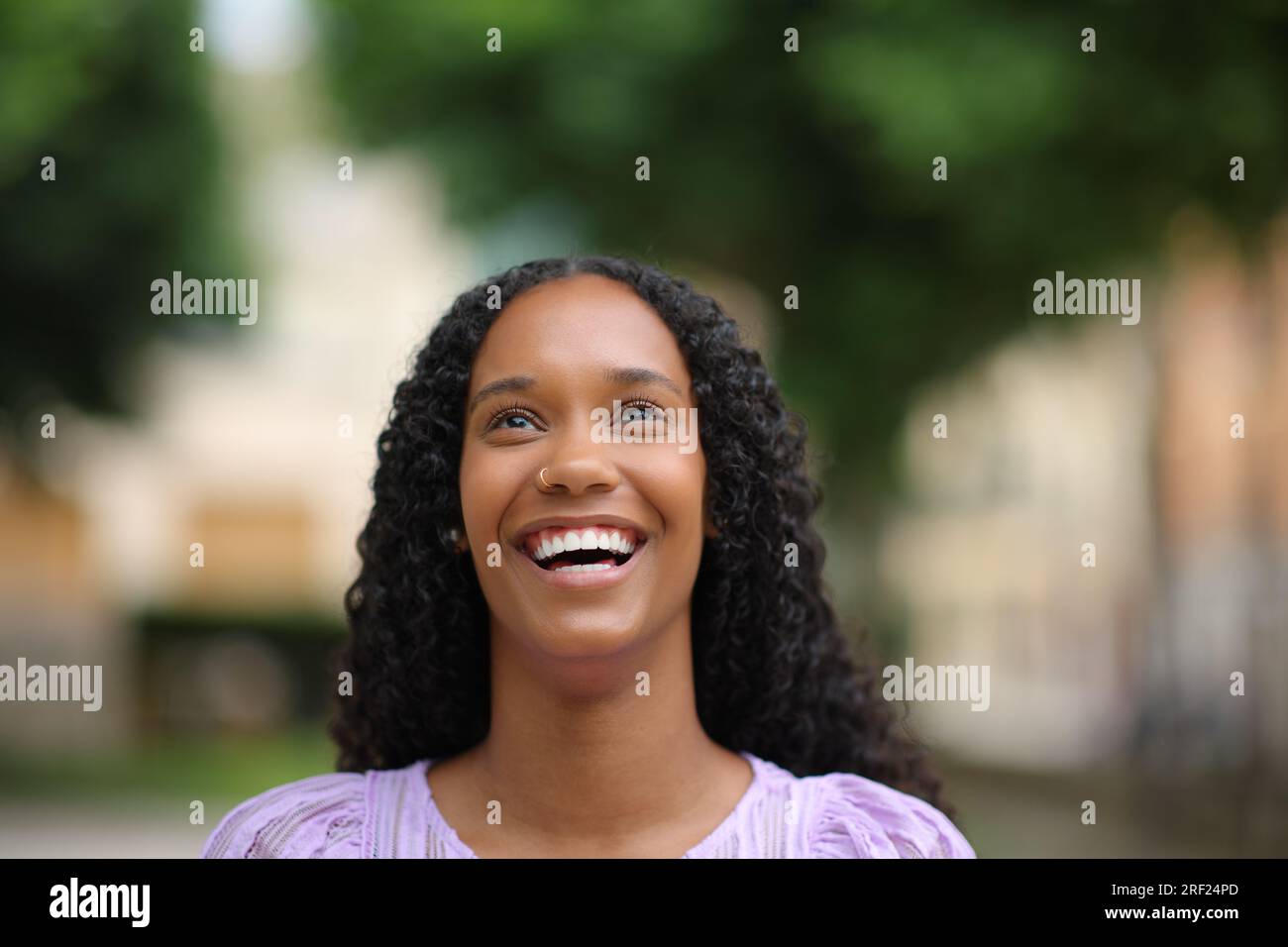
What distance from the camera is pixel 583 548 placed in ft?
8.05

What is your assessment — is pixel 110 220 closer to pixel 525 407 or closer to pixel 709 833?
pixel 525 407

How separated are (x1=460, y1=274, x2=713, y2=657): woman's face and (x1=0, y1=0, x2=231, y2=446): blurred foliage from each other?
10.1 metres

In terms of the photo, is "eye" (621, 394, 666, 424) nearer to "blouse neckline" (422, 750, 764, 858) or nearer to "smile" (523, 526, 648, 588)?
"smile" (523, 526, 648, 588)

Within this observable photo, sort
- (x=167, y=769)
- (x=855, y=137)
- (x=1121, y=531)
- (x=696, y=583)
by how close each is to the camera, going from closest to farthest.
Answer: (x=696, y=583) → (x=855, y=137) → (x=167, y=769) → (x=1121, y=531)

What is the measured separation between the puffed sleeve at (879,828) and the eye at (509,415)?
784 millimetres

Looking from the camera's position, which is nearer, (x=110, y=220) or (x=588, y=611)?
(x=588, y=611)

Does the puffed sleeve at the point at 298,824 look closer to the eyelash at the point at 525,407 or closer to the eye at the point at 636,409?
the eyelash at the point at 525,407

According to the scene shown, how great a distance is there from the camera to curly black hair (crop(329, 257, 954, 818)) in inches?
105

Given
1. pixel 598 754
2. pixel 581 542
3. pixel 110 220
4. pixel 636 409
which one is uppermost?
pixel 110 220

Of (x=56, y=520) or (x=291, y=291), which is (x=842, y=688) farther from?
(x=56, y=520)

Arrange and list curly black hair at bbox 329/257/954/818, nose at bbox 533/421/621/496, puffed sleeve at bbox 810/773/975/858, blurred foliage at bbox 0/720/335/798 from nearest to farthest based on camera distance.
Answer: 1. nose at bbox 533/421/621/496
2. puffed sleeve at bbox 810/773/975/858
3. curly black hair at bbox 329/257/954/818
4. blurred foliage at bbox 0/720/335/798

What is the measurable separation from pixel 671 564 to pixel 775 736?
52cm

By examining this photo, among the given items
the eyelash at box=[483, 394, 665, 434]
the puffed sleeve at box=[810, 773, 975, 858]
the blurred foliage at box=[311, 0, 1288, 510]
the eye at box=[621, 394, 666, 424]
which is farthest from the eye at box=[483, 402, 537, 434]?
the blurred foliage at box=[311, 0, 1288, 510]

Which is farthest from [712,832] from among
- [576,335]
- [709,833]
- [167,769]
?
[167,769]
